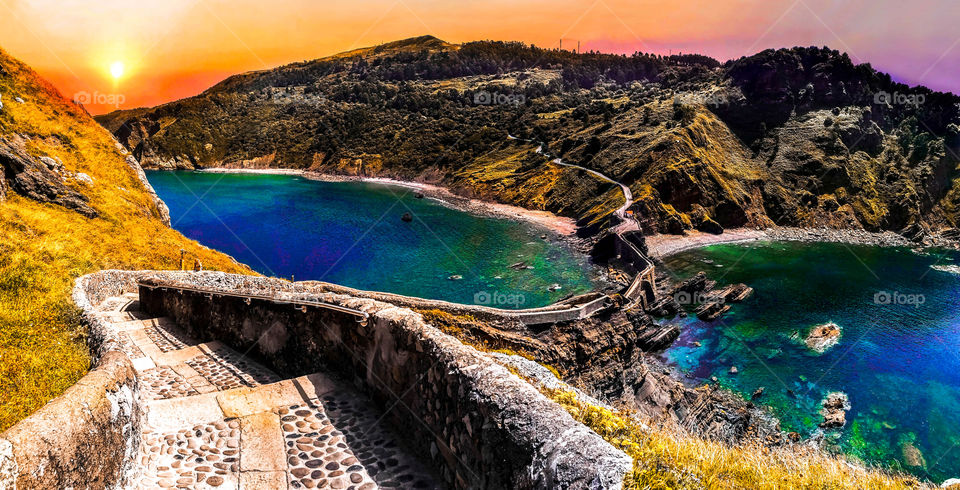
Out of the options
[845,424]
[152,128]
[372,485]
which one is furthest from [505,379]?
[152,128]

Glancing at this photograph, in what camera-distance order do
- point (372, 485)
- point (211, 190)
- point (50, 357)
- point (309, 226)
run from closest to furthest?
point (372, 485)
point (50, 357)
point (309, 226)
point (211, 190)

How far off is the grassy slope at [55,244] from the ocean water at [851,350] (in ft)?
102

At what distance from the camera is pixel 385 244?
62.8 meters

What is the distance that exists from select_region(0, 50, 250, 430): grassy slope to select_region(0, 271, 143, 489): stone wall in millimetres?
1475

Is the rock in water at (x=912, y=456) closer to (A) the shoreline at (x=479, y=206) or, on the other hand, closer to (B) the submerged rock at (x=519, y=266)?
(B) the submerged rock at (x=519, y=266)

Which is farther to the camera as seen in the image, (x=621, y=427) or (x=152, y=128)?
(x=152, y=128)

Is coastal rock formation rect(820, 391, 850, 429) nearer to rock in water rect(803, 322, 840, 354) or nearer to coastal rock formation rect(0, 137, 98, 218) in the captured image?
rock in water rect(803, 322, 840, 354)

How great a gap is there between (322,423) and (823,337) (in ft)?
138

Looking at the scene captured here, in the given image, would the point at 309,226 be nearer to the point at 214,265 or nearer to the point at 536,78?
the point at 214,265

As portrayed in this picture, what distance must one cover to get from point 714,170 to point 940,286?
29.2 meters

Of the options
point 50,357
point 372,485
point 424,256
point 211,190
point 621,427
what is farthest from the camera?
point 211,190

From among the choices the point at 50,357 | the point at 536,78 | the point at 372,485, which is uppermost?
the point at 536,78

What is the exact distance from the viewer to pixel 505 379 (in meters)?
5.50

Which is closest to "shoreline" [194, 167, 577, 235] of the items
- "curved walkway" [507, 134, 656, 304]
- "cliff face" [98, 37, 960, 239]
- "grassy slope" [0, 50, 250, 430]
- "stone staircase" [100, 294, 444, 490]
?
"cliff face" [98, 37, 960, 239]
